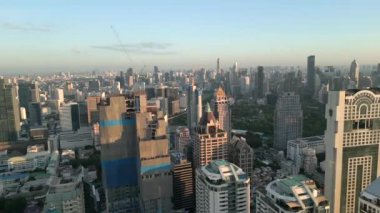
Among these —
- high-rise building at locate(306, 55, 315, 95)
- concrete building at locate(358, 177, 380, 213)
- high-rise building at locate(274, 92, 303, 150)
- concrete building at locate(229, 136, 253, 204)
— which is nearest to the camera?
concrete building at locate(358, 177, 380, 213)

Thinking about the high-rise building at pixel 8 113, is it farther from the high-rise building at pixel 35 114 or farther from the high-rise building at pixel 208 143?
the high-rise building at pixel 208 143

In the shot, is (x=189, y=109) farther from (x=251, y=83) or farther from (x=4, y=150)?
(x=251, y=83)

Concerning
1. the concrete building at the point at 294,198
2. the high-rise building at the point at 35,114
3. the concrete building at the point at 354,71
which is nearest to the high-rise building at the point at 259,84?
the concrete building at the point at 354,71

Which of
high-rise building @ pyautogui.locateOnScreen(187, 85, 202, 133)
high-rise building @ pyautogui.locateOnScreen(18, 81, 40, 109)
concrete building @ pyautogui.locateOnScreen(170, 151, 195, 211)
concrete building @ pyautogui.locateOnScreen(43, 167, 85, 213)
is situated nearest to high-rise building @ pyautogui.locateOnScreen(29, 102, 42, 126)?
high-rise building @ pyautogui.locateOnScreen(18, 81, 40, 109)

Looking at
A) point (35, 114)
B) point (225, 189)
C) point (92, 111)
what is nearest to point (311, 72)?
point (92, 111)

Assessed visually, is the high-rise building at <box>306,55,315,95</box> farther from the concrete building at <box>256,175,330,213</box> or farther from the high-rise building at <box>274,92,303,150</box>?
the concrete building at <box>256,175,330,213</box>

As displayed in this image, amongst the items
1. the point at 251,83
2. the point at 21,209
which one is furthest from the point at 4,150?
the point at 251,83
